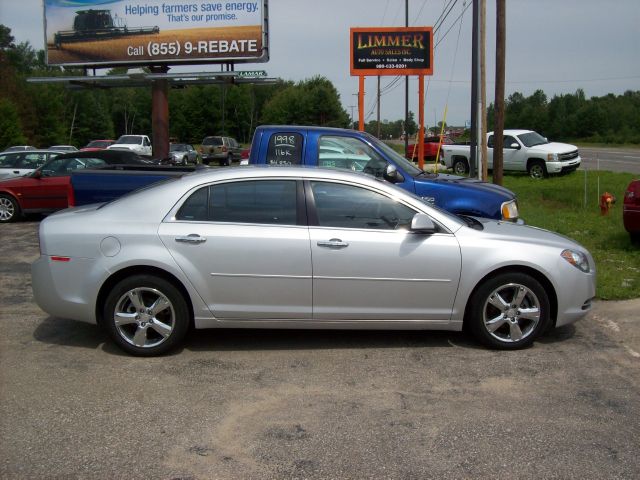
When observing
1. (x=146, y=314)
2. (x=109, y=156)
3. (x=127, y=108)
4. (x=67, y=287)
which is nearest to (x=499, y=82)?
(x=109, y=156)

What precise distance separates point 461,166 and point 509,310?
21.6 meters

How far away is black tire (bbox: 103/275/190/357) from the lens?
5363 mm

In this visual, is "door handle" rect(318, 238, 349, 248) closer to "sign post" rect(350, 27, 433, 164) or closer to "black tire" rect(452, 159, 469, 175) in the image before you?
"sign post" rect(350, 27, 433, 164)

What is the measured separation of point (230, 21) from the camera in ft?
73.5

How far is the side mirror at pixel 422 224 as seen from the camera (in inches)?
211

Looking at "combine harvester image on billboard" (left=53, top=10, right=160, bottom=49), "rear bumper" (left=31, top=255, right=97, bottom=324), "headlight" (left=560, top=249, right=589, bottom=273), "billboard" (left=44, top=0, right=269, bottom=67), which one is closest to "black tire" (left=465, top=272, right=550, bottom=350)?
"headlight" (left=560, top=249, right=589, bottom=273)

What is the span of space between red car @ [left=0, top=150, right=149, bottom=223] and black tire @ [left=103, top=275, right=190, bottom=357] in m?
9.00

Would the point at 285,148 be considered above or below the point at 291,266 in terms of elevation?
above

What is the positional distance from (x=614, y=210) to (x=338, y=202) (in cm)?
980

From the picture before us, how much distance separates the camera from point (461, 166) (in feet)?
86.9

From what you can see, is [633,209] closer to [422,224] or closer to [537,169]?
[422,224]

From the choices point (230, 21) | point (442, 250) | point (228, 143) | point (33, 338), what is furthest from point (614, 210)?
point (228, 143)

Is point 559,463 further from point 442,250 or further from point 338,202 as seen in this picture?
point 338,202

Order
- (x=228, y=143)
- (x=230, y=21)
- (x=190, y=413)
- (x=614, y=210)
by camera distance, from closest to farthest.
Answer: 1. (x=190, y=413)
2. (x=614, y=210)
3. (x=230, y=21)
4. (x=228, y=143)
